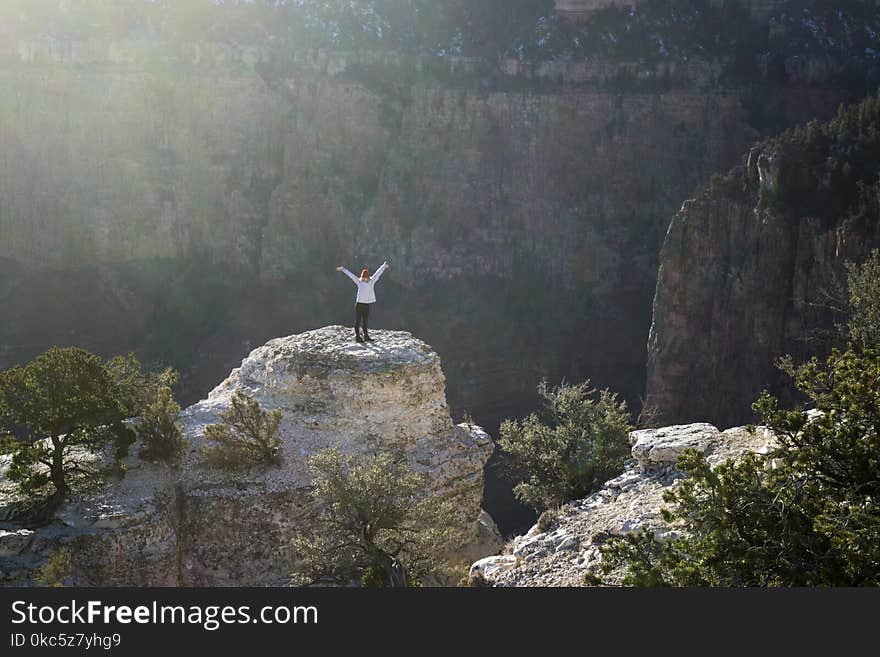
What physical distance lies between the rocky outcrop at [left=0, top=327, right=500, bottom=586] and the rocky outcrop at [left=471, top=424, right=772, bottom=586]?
304 cm

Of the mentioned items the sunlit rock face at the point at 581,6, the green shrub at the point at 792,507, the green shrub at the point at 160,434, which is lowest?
the green shrub at the point at 160,434

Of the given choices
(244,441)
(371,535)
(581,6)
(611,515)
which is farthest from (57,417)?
(581,6)

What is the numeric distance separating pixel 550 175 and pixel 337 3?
15.1 metres

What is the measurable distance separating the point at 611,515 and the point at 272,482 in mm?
6032

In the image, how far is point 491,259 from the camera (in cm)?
4934

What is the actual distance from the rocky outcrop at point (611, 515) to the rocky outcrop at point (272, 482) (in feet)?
9.97

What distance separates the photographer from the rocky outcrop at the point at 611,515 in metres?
12.8

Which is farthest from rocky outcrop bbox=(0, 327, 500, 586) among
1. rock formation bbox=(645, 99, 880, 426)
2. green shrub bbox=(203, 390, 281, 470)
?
rock formation bbox=(645, 99, 880, 426)

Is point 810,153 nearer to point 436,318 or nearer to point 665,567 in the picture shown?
point 436,318

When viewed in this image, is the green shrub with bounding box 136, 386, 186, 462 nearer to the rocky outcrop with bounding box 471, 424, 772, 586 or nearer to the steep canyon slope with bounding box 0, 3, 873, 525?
the rocky outcrop with bounding box 471, 424, 772, 586

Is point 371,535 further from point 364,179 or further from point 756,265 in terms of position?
point 364,179

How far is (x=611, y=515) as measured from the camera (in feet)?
46.3

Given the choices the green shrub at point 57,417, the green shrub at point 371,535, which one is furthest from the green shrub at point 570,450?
the green shrub at point 57,417

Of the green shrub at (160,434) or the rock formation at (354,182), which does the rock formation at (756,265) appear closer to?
the rock formation at (354,182)
